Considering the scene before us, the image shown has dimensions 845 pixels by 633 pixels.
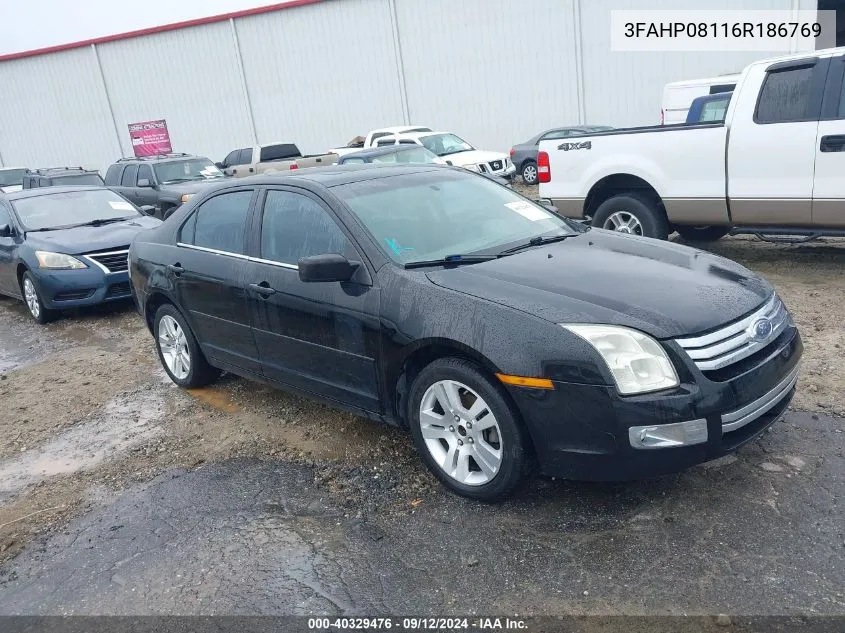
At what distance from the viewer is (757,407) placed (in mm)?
3209

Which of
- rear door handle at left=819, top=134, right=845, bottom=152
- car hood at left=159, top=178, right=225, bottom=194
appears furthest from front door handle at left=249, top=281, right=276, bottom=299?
car hood at left=159, top=178, right=225, bottom=194

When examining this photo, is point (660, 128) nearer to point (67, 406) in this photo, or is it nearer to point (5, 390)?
point (67, 406)

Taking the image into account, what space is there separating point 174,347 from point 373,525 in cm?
286

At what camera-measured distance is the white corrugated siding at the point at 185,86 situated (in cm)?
3008

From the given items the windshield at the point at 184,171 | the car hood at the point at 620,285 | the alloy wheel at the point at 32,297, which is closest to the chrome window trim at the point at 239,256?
the car hood at the point at 620,285

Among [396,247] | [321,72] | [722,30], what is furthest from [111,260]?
[321,72]

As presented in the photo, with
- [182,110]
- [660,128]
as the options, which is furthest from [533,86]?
[660,128]

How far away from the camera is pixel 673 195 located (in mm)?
7457

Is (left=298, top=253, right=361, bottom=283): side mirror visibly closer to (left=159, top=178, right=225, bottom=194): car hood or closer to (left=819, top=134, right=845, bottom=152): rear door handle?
(left=819, top=134, right=845, bottom=152): rear door handle

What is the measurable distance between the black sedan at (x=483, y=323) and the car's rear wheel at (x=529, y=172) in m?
15.1

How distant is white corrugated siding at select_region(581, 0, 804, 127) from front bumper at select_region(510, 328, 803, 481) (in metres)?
22.0

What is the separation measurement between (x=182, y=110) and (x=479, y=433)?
31.7 meters

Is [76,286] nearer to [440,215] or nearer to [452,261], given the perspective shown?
[440,215]

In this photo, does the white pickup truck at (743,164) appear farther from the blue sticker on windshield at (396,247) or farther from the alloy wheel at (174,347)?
the alloy wheel at (174,347)
